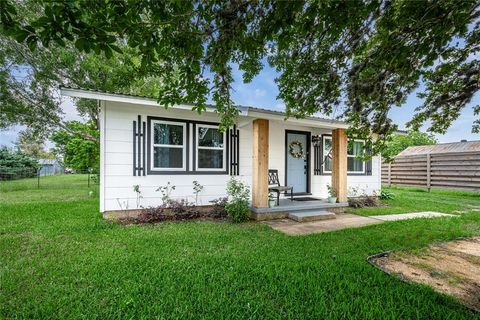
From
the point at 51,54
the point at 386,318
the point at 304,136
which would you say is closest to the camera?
the point at 386,318

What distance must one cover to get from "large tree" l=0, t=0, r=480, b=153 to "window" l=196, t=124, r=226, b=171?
2.58 meters

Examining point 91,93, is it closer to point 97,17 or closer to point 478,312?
point 97,17

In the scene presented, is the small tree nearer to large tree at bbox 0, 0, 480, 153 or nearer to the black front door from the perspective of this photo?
the black front door

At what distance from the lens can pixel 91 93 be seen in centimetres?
520

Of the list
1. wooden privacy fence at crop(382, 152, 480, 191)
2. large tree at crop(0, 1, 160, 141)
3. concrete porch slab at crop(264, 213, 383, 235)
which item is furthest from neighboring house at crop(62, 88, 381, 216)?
wooden privacy fence at crop(382, 152, 480, 191)

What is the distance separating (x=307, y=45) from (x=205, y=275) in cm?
356

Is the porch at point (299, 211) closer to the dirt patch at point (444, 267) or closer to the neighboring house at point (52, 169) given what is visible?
the dirt patch at point (444, 267)

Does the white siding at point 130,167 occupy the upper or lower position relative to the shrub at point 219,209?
upper

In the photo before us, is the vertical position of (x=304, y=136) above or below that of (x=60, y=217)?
above

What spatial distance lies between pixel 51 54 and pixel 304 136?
11.7 meters

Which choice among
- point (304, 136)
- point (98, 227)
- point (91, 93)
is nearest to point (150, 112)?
point (91, 93)

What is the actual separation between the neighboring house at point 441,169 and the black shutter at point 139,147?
978 centimetres

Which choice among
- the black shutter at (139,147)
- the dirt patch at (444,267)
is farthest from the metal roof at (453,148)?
the black shutter at (139,147)

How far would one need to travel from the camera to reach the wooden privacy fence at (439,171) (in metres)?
10.4
